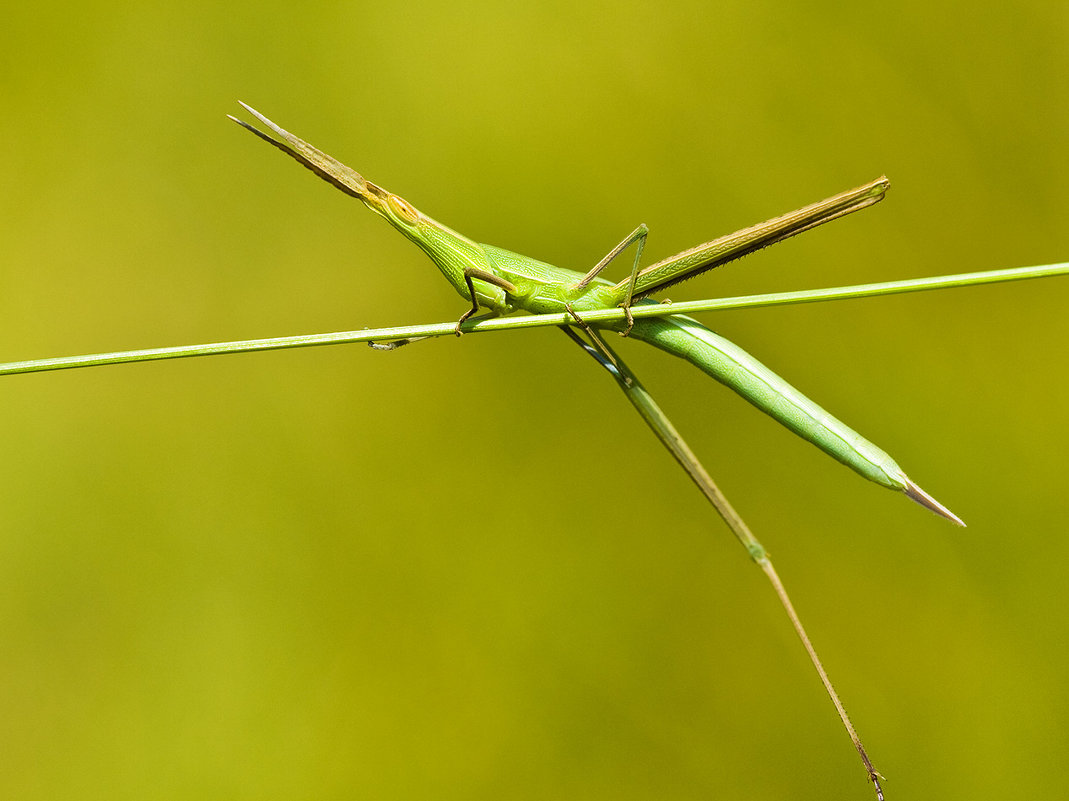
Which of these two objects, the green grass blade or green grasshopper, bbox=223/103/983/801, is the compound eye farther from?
the green grass blade

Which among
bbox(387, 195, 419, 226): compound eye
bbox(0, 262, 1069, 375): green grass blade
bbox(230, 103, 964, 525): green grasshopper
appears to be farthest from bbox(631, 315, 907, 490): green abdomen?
bbox(387, 195, 419, 226): compound eye

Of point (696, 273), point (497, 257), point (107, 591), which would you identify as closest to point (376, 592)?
point (107, 591)

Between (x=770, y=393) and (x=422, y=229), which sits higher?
(x=422, y=229)

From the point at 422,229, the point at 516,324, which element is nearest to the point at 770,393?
the point at 516,324

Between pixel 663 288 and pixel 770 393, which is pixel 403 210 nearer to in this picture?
pixel 663 288

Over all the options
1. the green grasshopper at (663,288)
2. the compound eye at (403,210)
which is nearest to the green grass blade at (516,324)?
the green grasshopper at (663,288)

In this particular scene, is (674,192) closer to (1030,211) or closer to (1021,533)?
(1030,211)

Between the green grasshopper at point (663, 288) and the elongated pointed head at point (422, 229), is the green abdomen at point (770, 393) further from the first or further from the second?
the elongated pointed head at point (422, 229)

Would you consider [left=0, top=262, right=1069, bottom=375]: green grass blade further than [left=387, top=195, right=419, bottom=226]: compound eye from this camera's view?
No
